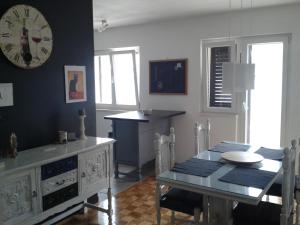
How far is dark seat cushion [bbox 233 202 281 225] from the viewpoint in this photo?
1991mm

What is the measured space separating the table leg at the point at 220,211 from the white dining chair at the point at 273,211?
0.06 metres

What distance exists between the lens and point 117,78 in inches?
220

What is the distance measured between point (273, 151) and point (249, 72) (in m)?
0.84

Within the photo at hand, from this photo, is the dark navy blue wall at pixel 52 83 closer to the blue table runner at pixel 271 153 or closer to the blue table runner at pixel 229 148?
the blue table runner at pixel 229 148

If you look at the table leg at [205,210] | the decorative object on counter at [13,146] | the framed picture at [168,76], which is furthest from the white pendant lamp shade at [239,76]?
the framed picture at [168,76]

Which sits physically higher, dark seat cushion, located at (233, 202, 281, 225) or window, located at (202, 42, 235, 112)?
window, located at (202, 42, 235, 112)

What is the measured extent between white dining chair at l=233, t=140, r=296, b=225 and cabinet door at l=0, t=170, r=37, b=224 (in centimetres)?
149

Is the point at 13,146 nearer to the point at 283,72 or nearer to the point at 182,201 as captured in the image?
the point at 182,201

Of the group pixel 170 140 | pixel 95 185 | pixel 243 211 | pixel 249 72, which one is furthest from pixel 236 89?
pixel 95 185

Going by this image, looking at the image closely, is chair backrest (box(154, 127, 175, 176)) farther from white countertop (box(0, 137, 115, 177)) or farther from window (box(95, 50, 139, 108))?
window (box(95, 50, 139, 108))

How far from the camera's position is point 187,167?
2338 millimetres

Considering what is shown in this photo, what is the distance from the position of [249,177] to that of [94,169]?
1.38m

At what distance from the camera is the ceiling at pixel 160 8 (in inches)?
138

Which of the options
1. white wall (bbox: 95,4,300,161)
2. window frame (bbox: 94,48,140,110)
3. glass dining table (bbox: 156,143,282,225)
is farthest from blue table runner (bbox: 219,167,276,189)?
window frame (bbox: 94,48,140,110)
